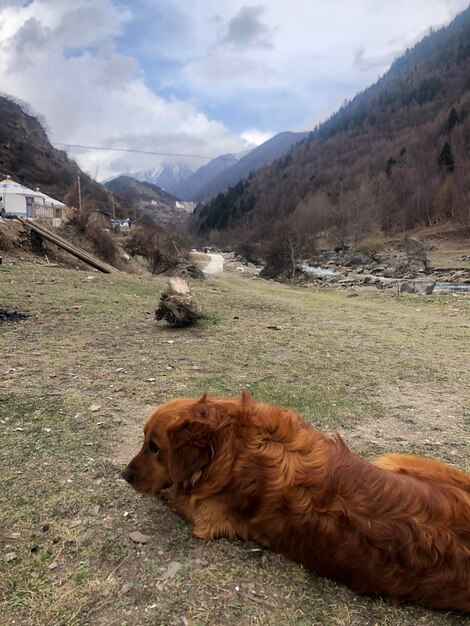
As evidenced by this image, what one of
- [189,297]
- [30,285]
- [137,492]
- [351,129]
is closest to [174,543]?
[137,492]

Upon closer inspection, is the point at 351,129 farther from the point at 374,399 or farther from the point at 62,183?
the point at 374,399

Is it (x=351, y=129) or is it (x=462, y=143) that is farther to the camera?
(x=351, y=129)

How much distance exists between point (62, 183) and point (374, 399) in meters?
103

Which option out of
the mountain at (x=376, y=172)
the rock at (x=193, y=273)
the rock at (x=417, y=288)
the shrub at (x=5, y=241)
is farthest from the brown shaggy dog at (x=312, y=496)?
the mountain at (x=376, y=172)

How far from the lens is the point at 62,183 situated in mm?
96625

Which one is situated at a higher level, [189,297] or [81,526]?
[189,297]

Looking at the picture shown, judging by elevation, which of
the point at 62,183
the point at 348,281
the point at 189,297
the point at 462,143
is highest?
the point at 462,143

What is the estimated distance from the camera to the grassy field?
236 cm

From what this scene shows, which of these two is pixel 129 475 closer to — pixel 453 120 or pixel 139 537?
pixel 139 537

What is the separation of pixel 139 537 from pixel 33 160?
363 ft

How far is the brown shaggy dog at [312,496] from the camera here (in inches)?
87.9

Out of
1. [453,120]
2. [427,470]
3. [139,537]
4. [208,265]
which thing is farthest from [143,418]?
[453,120]

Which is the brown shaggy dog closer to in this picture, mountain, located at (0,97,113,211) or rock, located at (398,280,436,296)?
rock, located at (398,280,436,296)

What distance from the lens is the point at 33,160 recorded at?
98688mm
